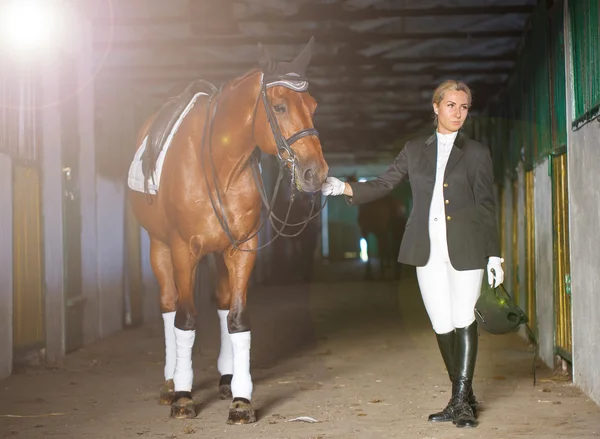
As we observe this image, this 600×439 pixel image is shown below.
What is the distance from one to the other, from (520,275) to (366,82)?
623cm

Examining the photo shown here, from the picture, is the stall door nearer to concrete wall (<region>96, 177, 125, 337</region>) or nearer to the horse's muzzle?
concrete wall (<region>96, 177, 125, 337</region>)

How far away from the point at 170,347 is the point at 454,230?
7.83 ft

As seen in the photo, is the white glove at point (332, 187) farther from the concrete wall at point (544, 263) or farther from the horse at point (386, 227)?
the horse at point (386, 227)

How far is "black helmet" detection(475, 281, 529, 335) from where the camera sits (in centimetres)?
529

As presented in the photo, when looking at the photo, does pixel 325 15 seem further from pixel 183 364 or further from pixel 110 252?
pixel 183 364

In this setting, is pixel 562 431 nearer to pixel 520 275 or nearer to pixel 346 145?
pixel 520 275

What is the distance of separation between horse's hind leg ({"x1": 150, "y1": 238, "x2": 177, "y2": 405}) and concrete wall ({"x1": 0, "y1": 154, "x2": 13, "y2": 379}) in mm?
1210

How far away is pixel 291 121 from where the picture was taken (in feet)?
16.8

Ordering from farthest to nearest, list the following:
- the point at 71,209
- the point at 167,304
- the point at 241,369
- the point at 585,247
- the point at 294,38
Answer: the point at 294,38
the point at 71,209
the point at 167,304
the point at 585,247
the point at 241,369

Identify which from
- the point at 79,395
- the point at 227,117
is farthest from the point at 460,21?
the point at 79,395

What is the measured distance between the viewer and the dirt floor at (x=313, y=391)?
206 inches

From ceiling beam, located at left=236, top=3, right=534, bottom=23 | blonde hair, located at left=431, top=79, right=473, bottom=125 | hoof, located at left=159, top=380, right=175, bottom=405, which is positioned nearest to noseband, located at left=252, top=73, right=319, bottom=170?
blonde hair, located at left=431, top=79, right=473, bottom=125

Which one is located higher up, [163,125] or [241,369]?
[163,125]

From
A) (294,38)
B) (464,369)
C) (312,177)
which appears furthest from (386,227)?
(312,177)
